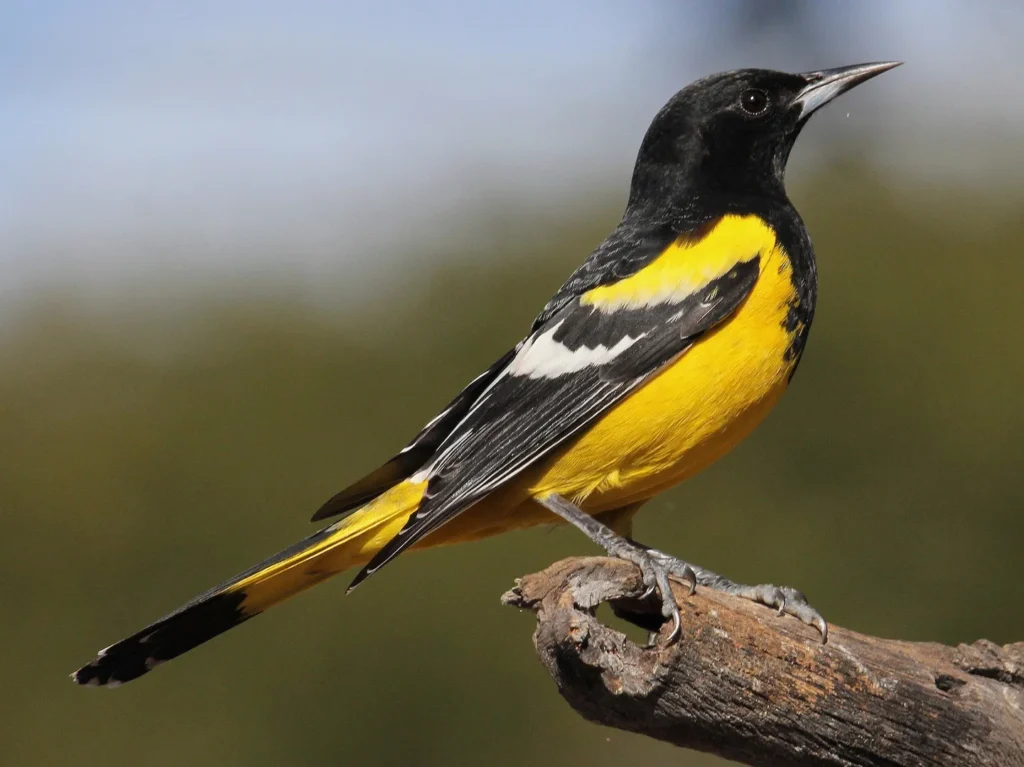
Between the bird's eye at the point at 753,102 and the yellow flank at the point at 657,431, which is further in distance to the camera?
the bird's eye at the point at 753,102

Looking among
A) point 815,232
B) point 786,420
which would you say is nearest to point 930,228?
point 815,232

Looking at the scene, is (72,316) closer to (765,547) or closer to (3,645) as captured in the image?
(3,645)

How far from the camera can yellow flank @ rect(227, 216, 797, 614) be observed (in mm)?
3875

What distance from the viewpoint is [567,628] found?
3094 mm

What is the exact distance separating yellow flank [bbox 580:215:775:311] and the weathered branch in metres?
1.24

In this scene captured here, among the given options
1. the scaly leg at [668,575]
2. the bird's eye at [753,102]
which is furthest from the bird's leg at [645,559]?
the bird's eye at [753,102]

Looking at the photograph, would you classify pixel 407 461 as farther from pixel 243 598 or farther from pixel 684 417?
pixel 684 417

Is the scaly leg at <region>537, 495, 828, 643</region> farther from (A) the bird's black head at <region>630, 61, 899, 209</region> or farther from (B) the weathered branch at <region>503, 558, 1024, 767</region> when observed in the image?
(A) the bird's black head at <region>630, 61, 899, 209</region>

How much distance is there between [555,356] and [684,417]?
2.05 feet

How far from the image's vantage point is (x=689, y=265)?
420 cm

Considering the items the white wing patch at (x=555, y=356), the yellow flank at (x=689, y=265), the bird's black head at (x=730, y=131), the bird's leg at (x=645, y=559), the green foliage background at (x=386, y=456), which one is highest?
the bird's black head at (x=730, y=131)

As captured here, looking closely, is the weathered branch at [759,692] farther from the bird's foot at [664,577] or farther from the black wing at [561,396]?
the black wing at [561,396]

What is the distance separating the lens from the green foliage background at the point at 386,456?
6410 millimetres

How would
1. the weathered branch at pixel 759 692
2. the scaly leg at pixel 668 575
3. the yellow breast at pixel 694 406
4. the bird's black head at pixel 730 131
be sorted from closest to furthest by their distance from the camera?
1. the weathered branch at pixel 759 692
2. the scaly leg at pixel 668 575
3. the yellow breast at pixel 694 406
4. the bird's black head at pixel 730 131
